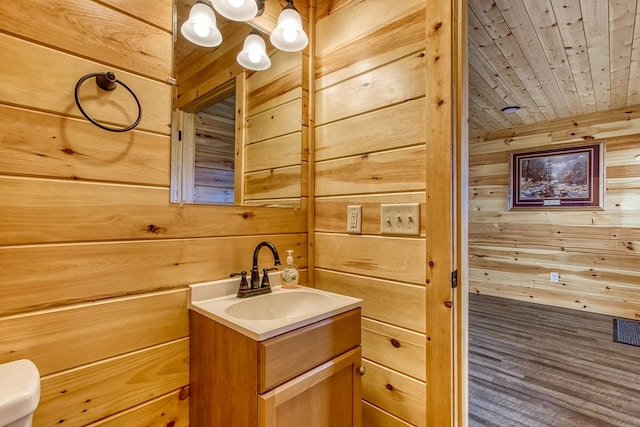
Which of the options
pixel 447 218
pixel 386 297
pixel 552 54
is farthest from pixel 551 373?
pixel 552 54

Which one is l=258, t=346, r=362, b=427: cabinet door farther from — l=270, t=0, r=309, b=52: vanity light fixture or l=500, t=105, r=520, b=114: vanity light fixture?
l=500, t=105, r=520, b=114: vanity light fixture

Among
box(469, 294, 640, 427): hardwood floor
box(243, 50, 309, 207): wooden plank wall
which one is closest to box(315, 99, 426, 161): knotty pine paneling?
box(243, 50, 309, 207): wooden plank wall

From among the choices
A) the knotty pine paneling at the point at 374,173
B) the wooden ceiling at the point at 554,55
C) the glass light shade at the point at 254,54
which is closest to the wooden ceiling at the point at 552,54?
the wooden ceiling at the point at 554,55

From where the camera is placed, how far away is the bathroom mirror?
43.5 inches

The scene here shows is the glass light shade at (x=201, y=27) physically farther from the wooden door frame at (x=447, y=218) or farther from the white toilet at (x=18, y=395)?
the white toilet at (x=18, y=395)

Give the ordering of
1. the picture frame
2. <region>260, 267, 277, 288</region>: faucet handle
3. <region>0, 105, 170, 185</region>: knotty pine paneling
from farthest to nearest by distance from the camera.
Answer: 1. the picture frame
2. <region>260, 267, 277, 288</region>: faucet handle
3. <region>0, 105, 170, 185</region>: knotty pine paneling

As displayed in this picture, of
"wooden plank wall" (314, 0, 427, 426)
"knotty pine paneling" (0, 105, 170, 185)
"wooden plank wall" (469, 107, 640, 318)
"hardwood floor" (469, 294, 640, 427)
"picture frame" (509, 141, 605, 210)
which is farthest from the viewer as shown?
"picture frame" (509, 141, 605, 210)

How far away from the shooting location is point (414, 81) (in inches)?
45.1

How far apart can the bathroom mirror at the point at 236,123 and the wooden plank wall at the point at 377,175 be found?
0.45 feet

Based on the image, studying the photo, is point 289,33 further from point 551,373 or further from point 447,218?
point 551,373

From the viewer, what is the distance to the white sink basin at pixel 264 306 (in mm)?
870

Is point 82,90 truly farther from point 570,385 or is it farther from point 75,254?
point 570,385

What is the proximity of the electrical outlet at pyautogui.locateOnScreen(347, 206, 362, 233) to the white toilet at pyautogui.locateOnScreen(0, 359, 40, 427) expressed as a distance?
1.07m

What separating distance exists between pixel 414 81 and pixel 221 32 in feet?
2.63
